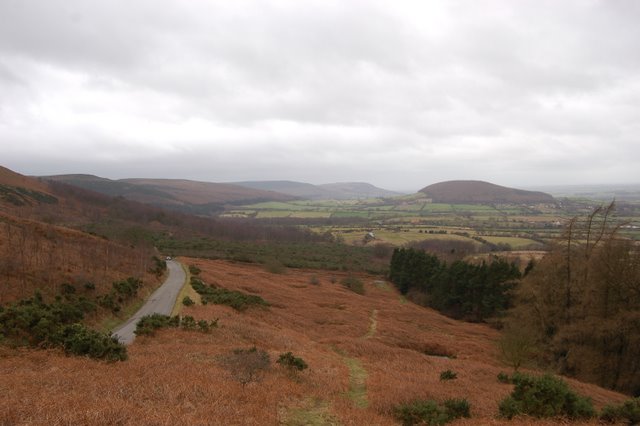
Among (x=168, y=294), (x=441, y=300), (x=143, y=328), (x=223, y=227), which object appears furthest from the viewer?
(x=223, y=227)

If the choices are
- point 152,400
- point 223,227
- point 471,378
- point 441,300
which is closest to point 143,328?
point 152,400

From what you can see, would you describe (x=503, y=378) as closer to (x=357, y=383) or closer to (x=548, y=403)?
(x=548, y=403)

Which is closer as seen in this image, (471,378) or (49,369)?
(49,369)

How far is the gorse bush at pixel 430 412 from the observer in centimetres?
1301

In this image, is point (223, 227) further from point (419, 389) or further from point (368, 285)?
point (419, 389)

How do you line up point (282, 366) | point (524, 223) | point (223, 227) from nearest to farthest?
point (282, 366)
point (223, 227)
point (524, 223)

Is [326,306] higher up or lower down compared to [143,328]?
lower down

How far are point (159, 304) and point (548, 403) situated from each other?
32.5 meters

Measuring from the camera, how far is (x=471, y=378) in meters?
21.8

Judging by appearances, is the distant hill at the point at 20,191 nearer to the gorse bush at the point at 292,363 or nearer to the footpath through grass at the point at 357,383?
the footpath through grass at the point at 357,383

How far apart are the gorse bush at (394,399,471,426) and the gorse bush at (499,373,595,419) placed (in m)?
1.49

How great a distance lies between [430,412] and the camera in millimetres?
13383

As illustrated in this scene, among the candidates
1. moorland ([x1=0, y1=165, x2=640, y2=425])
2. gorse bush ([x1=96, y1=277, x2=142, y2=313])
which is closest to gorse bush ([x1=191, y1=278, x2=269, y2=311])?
moorland ([x1=0, y1=165, x2=640, y2=425])

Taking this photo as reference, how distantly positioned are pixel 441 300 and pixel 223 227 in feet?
384
